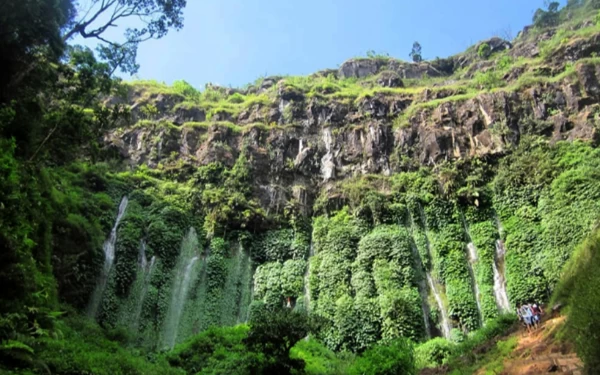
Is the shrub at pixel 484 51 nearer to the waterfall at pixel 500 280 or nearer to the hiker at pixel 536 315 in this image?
the waterfall at pixel 500 280

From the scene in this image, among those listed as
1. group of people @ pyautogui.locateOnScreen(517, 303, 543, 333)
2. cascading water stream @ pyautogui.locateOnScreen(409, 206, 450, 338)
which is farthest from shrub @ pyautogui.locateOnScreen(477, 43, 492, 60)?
group of people @ pyautogui.locateOnScreen(517, 303, 543, 333)

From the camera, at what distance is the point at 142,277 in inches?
1032

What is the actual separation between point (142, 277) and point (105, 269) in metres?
2.05

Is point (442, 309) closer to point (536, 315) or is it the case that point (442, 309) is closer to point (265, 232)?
point (536, 315)

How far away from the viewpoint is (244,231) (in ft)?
97.0

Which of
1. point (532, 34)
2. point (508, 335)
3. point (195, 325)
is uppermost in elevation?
point (532, 34)

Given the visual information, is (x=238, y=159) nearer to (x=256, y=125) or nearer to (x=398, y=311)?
(x=256, y=125)

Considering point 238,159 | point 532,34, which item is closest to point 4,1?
point 238,159

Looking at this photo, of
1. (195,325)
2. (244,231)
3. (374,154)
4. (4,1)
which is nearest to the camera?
(4,1)

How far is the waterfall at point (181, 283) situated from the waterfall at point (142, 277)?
1443 millimetres

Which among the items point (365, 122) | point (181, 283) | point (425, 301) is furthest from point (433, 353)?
point (365, 122)

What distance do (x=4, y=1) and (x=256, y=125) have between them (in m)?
23.1

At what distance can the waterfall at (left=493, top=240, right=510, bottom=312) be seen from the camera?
22312mm

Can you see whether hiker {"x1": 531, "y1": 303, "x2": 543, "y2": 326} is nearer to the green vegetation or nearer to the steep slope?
the green vegetation
